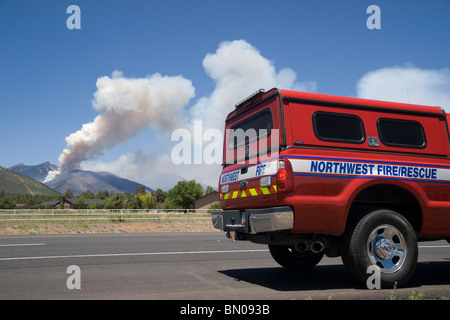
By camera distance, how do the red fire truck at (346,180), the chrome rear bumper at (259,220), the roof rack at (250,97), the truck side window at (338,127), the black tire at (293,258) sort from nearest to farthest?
the chrome rear bumper at (259,220) < the red fire truck at (346,180) < the truck side window at (338,127) < the roof rack at (250,97) < the black tire at (293,258)

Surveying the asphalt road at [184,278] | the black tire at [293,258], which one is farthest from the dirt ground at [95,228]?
the black tire at [293,258]

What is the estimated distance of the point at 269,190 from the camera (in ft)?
17.4

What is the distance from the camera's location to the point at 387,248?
5.41 metres

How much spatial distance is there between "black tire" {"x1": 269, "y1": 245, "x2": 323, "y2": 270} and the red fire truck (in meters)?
1.36

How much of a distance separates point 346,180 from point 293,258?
2404mm

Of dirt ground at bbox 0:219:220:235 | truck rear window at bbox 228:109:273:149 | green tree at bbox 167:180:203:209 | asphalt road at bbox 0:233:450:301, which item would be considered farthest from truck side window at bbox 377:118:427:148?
green tree at bbox 167:180:203:209

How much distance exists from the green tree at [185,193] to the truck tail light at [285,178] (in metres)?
107

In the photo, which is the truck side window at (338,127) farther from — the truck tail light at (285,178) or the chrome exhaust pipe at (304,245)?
the chrome exhaust pipe at (304,245)

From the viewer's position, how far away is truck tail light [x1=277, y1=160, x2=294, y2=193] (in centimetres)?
507

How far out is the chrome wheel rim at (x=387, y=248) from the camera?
536cm

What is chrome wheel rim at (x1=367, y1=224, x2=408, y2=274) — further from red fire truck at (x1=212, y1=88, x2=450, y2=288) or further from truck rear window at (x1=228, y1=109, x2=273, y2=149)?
truck rear window at (x1=228, y1=109, x2=273, y2=149)
